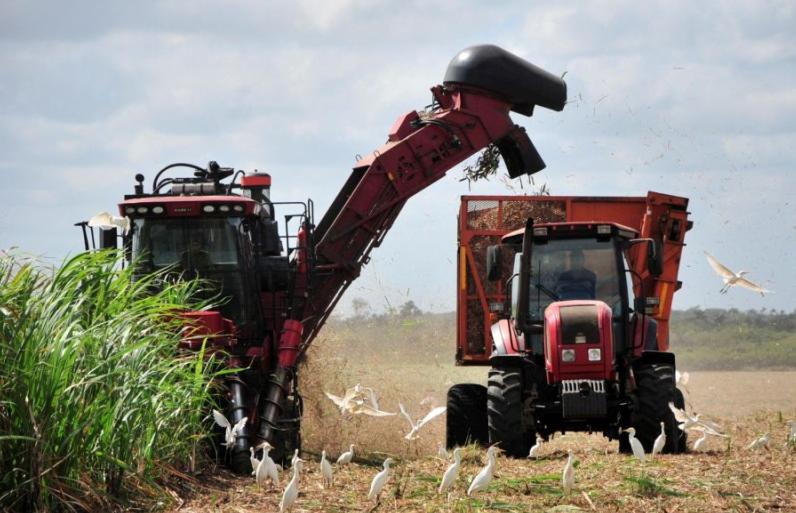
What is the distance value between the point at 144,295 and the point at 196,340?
0.91 m

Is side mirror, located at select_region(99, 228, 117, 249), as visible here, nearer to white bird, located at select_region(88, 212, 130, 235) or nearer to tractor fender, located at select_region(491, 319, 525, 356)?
white bird, located at select_region(88, 212, 130, 235)

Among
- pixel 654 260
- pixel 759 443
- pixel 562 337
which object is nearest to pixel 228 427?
pixel 562 337

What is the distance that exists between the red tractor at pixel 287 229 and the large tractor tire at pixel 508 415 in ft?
6.21

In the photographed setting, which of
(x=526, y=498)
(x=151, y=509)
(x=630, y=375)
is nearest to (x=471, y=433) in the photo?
(x=630, y=375)

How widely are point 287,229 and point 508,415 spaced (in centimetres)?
296

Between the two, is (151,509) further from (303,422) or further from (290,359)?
(303,422)

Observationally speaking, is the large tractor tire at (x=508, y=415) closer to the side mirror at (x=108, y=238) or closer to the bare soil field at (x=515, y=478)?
the bare soil field at (x=515, y=478)

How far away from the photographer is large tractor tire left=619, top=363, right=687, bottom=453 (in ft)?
37.3

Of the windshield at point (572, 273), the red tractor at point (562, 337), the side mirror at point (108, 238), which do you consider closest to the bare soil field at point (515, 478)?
the red tractor at point (562, 337)

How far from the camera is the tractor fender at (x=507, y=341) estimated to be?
12.1 meters

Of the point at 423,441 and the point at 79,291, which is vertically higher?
the point at 79,291

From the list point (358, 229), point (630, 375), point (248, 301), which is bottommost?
point (630, 375)

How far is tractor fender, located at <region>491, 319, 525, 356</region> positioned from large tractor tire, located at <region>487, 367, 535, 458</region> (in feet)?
2.24

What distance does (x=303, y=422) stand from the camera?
15.3 meters
